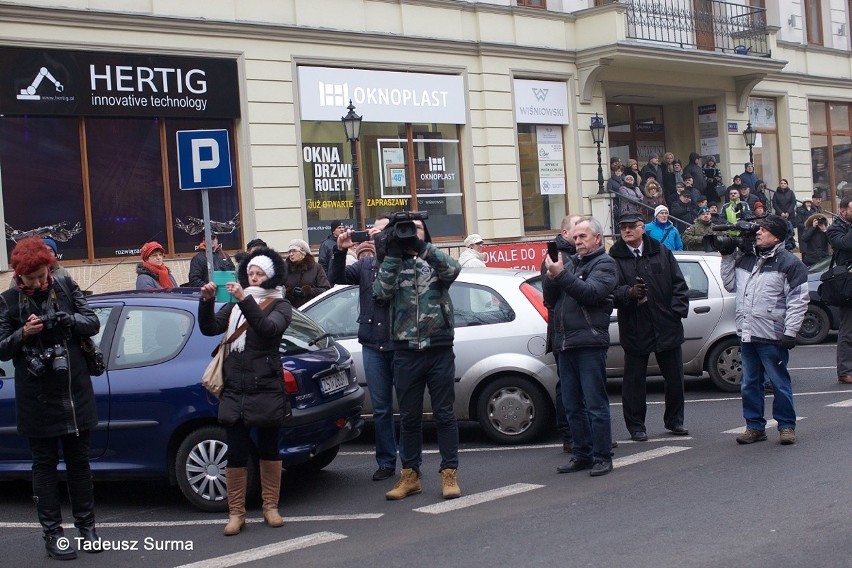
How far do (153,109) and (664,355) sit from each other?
1029 cm

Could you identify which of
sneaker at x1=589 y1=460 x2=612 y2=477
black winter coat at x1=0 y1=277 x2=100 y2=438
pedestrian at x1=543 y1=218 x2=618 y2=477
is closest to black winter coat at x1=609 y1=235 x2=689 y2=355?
pedestrian at x1=543 y1=218 x2=618 y2=477

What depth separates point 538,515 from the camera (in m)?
6.89

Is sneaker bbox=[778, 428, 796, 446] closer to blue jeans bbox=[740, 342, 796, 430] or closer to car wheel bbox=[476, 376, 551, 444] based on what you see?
blue jeans bbox=[740, 342, 796, 430]

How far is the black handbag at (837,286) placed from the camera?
11.7 m

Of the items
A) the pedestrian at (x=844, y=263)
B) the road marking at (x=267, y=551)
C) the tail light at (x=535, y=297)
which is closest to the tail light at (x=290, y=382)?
the road marking at (x=267, y=551)

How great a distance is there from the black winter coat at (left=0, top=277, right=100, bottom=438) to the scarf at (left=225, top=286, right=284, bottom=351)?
81 cm

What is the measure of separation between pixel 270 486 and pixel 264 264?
4.53 ft

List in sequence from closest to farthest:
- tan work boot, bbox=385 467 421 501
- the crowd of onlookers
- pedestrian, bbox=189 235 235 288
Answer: tan work boot, bbox=385 467 421 501
pedestrian, bbox=189 235 235 288
the crowd of onlookers

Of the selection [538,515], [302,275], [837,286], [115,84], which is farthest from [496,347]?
[115,84]

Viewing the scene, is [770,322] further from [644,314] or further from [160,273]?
[160,273]

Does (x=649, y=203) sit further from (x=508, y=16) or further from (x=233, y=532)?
(x=233, y=532)

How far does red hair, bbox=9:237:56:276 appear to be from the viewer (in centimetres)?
646

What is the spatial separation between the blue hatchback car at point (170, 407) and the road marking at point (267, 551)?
35.4 inches

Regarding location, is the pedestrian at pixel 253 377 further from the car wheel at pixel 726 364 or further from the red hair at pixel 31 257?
the car wheel at pixel 726 364
